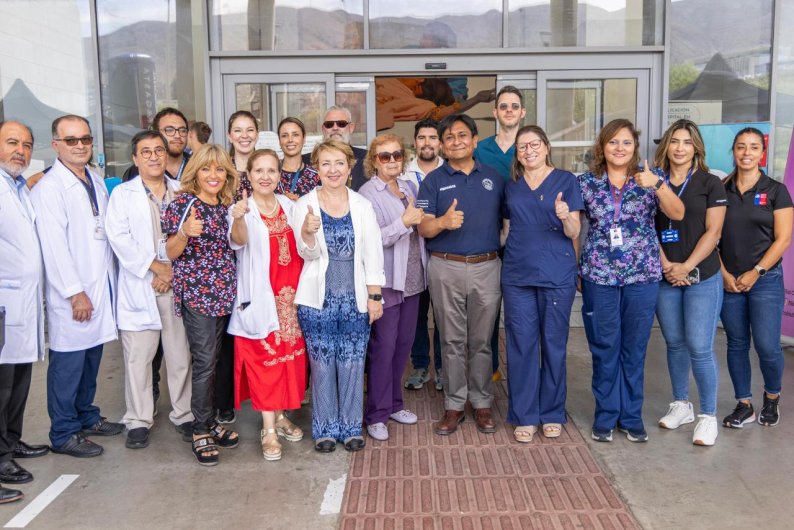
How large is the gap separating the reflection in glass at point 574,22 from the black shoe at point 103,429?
4798 mm

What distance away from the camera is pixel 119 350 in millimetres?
6453

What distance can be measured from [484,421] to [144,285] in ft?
6.93

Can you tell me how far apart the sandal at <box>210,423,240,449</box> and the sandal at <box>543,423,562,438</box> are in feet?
5.84

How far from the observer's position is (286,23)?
684 centimetres

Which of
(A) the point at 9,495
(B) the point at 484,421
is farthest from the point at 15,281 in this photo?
(B) the point at 484,421

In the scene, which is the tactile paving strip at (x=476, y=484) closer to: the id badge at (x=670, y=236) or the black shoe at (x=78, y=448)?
the id badge at (x=670, y=236)

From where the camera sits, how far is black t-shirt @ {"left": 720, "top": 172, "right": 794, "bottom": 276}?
4.23 metres

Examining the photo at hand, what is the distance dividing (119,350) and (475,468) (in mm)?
3912

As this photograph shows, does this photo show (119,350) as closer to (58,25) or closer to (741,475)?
(58,25)

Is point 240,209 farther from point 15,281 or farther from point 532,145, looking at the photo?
point 532,145

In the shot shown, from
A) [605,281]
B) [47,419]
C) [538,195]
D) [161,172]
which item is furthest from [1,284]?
[605,281]

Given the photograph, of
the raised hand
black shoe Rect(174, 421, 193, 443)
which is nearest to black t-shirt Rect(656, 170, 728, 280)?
the raised hand

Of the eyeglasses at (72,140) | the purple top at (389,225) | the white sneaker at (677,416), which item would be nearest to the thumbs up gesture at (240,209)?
the purple top at (389,225)

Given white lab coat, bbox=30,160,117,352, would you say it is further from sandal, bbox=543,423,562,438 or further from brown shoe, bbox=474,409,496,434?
sandal, bbox=543,423,562,438
